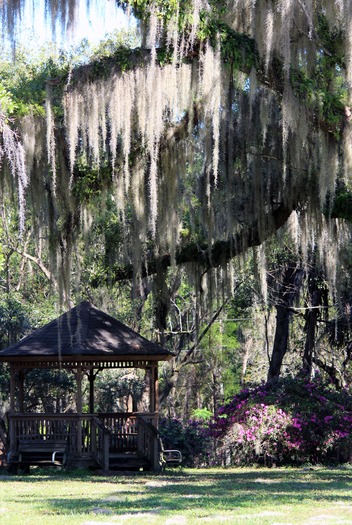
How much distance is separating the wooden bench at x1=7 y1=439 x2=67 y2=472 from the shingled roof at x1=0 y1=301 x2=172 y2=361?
4.86ft

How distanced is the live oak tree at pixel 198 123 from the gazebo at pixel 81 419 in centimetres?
371

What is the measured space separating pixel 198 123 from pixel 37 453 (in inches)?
295

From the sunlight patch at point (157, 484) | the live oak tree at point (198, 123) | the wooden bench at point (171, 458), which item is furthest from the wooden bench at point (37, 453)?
the live oak tree at point (198, 123)

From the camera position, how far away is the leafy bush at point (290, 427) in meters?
14.5

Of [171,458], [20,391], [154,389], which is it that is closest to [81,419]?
[154,389]

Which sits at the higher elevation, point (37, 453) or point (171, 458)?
point (37, 453)

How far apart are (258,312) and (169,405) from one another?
957cm

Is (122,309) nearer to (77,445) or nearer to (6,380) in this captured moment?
(6,380)

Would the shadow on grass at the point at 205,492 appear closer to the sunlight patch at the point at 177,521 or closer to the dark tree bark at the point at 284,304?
the sunlight patch at the point at 177,521

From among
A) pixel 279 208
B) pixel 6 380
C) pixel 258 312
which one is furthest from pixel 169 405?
pixel 279 208

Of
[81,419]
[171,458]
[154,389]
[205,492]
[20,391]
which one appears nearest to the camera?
[205,492]

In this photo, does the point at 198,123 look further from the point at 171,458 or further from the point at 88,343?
the point at 171,458

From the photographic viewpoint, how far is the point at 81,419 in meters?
14.4

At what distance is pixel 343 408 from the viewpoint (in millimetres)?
15117
